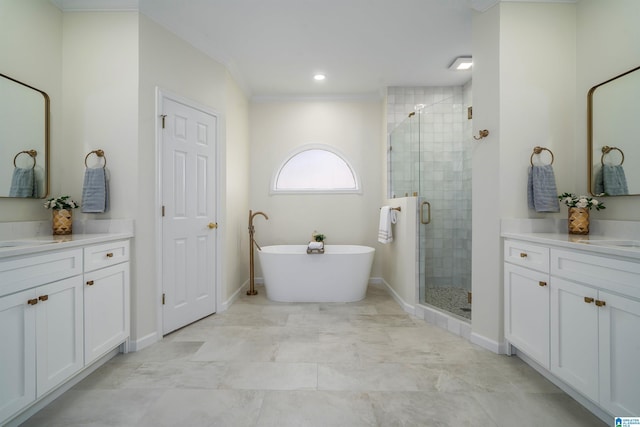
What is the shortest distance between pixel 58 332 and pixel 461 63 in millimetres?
4108

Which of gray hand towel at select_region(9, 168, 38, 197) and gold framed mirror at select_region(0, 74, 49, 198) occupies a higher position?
gold framed mirror at select_region(0, 74, 49, 198)

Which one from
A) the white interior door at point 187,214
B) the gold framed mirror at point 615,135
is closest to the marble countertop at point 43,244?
the white interior door at point 187,214

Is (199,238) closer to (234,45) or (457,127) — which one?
(234,45)

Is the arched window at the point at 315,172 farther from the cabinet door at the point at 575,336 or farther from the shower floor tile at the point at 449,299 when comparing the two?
the cabinet door at the point at 575,336

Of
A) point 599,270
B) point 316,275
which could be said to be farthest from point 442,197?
point 599,270

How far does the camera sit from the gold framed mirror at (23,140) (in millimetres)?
2008

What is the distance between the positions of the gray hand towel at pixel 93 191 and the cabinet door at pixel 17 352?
0.89 meters

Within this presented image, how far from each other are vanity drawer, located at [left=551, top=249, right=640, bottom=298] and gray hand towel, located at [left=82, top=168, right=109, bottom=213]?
302cm

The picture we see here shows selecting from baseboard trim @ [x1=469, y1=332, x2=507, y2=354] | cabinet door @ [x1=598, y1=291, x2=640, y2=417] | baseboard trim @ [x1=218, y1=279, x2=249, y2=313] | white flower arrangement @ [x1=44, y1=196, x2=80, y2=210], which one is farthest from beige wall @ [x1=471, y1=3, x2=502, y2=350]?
white flower arrangement @ [x1=44, y1=196, x2=80, y2=210]

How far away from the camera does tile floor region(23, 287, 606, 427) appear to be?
5.37ft

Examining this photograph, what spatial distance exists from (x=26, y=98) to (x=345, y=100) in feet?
11.4

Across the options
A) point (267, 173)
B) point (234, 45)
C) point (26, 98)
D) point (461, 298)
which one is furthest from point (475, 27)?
point (26, 98)

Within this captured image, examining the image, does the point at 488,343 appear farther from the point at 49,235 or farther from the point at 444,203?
the point at 49,235

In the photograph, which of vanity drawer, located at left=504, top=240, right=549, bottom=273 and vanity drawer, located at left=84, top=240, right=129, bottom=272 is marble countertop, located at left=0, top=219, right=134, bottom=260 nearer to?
vanity drawer, located at left=84, top=240, right=129, bottom=272
